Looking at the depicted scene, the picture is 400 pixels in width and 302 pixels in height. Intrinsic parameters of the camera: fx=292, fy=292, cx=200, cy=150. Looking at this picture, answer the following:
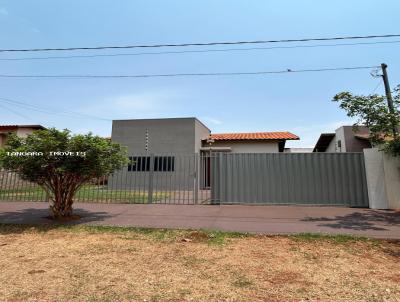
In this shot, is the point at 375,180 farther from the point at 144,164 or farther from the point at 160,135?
the point at 160,135

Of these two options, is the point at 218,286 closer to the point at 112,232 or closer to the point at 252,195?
the point at 112,232

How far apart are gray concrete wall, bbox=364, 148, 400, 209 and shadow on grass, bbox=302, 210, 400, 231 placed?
0.85 m

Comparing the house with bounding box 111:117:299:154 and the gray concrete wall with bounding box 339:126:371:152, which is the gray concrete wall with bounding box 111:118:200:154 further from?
the gray concrete wall with bounding box 339:126:371:152

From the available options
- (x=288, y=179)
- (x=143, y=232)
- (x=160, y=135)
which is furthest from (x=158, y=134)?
(x=143, y=232)

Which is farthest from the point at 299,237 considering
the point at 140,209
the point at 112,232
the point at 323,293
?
the point at 140,209

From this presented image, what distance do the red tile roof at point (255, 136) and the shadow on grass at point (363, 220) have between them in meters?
12.0

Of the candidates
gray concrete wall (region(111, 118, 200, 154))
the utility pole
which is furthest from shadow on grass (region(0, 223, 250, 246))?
gray concrete wall (region(111, 118, 200, 154))

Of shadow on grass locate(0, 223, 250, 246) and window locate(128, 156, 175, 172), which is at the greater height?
window locate(128, 156, 175, 172)

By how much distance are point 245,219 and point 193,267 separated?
405 cm

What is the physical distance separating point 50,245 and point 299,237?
4998 millimetres

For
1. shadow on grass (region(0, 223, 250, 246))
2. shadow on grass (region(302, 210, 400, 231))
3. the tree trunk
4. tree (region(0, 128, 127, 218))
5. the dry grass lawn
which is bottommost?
the dry grass lawn

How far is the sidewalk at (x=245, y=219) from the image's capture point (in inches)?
273

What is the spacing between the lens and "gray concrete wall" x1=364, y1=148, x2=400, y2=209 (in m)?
10.4

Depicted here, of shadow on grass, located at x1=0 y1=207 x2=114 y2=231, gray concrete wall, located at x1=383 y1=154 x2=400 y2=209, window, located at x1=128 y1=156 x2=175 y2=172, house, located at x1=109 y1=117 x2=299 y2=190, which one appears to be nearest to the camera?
shadow on grass, located at x1=0 y1=207 x2=114 y2=231
